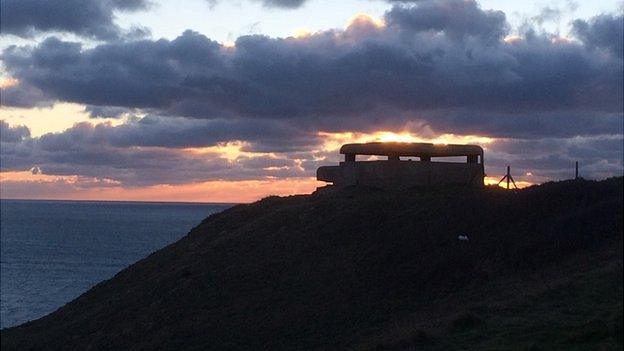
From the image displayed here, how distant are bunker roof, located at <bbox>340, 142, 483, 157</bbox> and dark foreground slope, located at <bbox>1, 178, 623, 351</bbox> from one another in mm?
2939

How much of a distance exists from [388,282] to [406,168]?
1382 centimetres

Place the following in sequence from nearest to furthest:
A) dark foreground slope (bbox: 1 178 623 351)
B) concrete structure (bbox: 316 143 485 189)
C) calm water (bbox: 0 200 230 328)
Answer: dark foreground slope (bbox: 1 178 623 351)
concrete structure (bbox: 316 143 485 189)
calm water (bbox: 0 200 230 328)

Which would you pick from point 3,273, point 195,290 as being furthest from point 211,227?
point 3,273

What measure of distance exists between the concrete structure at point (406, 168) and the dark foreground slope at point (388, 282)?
4.57ft

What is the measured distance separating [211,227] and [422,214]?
16.2m

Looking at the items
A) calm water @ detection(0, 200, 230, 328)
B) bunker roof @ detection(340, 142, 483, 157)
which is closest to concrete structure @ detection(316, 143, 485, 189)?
bunker roof @ detection(340, 142, 483, 157)

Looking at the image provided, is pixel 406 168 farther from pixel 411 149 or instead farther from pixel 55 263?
pixel 55 263

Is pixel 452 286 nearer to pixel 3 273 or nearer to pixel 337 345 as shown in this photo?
pixel 337 345

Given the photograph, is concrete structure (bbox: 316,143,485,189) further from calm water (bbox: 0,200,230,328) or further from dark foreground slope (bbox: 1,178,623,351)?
calm water (bbox: 0,200,230,328)

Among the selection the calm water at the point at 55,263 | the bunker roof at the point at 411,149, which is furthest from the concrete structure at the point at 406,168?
the calm water at the point at 55,263

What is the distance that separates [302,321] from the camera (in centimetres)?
2850

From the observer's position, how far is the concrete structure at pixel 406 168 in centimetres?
4259

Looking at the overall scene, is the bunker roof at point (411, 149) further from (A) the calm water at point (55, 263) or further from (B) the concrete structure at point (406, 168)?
(A) the calm water at point (55, 263)

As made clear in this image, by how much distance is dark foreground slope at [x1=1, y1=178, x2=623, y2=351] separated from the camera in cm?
2175
